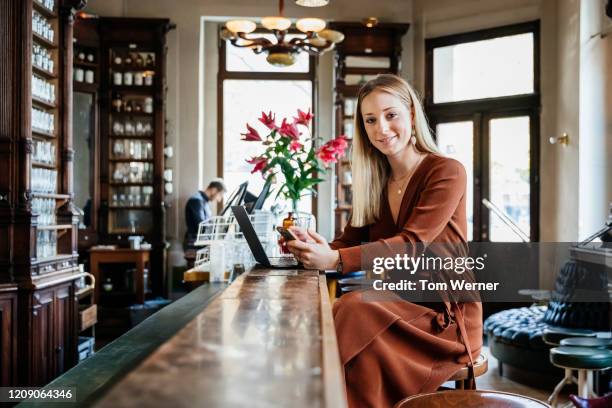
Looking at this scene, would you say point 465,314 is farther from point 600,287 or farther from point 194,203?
point 194,203

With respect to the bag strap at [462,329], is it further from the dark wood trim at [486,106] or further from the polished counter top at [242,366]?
the dark wood trim at [486,106]

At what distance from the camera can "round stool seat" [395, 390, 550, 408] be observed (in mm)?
1385

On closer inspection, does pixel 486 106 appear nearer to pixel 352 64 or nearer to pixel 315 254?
pixel 352 64

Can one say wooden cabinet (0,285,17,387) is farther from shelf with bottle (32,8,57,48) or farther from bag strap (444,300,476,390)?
bag strap (444,300,476,390)

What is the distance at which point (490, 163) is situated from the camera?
743 cm

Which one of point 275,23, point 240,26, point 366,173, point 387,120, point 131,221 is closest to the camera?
point 387,120

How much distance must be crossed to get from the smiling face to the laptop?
50 cm

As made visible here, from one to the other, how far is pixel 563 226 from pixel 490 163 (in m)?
1.24

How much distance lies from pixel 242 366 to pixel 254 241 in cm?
144

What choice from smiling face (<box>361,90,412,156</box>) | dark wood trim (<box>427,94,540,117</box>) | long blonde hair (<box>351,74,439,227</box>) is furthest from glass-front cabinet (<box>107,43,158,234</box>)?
smiling face (<box>361,90,412,156</box>)

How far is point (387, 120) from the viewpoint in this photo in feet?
5.91

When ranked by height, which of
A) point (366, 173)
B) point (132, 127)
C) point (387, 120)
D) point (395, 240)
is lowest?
point (395, 240)

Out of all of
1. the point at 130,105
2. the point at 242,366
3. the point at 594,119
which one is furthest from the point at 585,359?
the point at 130,105

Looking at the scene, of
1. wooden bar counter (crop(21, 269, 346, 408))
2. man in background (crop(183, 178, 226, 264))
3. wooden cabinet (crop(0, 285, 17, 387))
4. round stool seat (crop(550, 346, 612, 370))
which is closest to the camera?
wooden bar counter (crop(21, 269, 346, 408))
